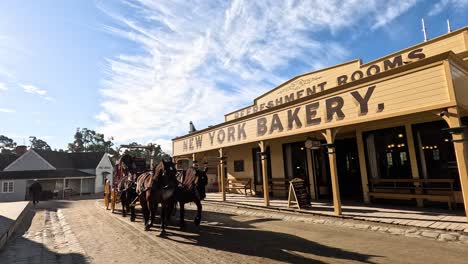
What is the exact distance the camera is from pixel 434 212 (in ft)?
23.8

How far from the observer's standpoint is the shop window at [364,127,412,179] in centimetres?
895

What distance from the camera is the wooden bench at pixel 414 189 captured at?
24.8ft

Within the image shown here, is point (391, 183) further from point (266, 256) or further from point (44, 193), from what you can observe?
point (44, 193)

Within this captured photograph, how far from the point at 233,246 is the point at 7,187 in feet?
112

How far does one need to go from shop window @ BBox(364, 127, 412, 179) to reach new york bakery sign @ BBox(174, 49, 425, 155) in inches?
113

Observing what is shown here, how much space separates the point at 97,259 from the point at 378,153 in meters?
9.77

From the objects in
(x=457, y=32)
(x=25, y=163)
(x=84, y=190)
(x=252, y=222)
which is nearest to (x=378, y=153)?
(x=457, y=32)

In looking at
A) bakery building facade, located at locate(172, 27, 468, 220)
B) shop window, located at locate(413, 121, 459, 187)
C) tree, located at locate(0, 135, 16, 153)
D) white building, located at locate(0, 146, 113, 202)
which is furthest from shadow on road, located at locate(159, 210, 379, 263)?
tree, located at locate(0, 135, 16, 153)

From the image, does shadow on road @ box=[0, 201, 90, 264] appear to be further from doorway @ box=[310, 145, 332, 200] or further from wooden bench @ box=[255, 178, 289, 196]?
doorway @ box=[310, 145, 332, 200]

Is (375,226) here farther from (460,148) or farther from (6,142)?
(6,142)

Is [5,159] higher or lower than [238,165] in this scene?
higher

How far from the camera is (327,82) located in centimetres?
1219

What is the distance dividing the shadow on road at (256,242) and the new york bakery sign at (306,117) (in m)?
3.74

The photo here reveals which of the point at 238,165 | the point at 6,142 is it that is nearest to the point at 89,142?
the point at 6,142
